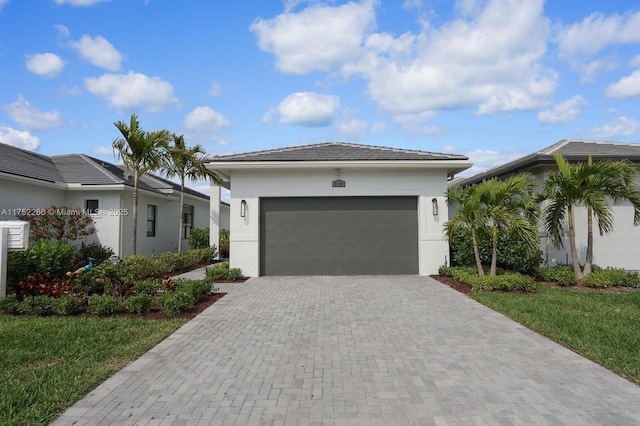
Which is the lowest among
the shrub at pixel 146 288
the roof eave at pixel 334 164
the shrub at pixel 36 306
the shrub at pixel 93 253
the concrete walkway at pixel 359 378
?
the concrete walkway at pixel 359 378

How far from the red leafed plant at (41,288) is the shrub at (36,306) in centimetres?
51

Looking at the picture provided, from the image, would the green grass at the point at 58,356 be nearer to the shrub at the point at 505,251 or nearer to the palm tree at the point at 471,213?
the palm tree at the point at 471,213

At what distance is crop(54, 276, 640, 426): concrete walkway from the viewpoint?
327cm

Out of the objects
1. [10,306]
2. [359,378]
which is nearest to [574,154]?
[359,378]

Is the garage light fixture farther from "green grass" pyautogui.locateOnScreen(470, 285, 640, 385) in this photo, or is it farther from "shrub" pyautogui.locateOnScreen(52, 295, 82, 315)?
"green grass" pyautogui.locateOnScreen(470, 285, 640, 385)

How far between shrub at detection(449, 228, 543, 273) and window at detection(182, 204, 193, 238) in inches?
573

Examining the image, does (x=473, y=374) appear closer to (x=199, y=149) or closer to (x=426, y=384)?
(x=426, y=384)

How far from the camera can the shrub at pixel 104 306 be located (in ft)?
22.2

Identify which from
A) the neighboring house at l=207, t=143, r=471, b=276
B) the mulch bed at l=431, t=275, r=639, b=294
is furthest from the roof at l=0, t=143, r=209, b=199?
the mulch bed at l=431, t=275, r=639, b=294

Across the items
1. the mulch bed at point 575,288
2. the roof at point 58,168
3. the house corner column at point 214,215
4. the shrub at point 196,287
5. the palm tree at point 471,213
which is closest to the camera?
the shrub at point 196,287

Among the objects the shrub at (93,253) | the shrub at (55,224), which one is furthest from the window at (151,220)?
the shrub at (55,224)

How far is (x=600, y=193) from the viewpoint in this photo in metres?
9.66

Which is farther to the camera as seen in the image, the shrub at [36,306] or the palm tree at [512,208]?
the palm tree at [512,208]

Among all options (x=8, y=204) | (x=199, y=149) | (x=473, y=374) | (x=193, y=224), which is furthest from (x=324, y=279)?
(x=193, y=224)
